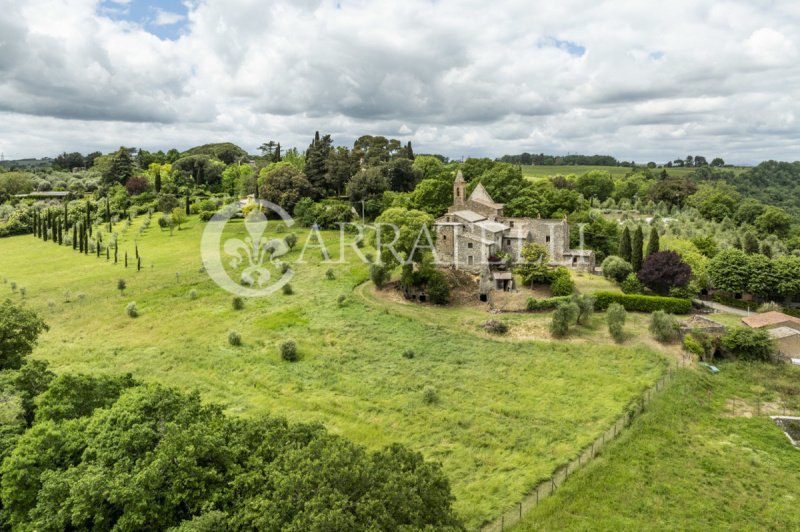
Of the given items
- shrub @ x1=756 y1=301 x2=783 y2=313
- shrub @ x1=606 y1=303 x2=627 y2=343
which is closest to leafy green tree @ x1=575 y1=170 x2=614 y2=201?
shrub @ x1=756 y1=301 x2=783 y2=313

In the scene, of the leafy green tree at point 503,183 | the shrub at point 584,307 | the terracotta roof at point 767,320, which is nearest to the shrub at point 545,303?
the shrub at point 584,307

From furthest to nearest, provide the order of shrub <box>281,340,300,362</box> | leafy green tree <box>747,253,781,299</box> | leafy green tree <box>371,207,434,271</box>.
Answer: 1. leafy green tree <box>371,207,434,271</box>
2. leafy green tree <box>747,253,781,299</box>
3. shrub <box>281,340,300,362</box>

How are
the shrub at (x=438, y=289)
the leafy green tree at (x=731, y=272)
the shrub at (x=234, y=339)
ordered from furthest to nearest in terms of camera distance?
1. the leafy green tree at (x=731, y=272)
2. the shrub at (x=438, y=289)
3. the shrub at (x=234, y=339)

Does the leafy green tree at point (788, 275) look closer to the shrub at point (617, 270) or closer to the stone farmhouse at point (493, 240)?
the shrub at point (617, 270)

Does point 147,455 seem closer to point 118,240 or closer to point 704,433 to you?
point 704,433

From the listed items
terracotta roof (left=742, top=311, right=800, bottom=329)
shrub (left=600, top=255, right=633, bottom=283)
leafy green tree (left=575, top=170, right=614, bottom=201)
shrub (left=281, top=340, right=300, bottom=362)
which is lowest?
shrub (left=281, top=340, right=300, bottom=362)

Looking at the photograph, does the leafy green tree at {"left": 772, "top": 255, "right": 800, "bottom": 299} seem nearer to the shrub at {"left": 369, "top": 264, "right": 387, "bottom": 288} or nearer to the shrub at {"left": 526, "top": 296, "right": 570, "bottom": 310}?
the shrub at {"left": 526, "top": 296, "right": 570, "bottom": 310}

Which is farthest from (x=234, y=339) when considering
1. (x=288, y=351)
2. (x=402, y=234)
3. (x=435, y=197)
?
(x=435, y=197)
